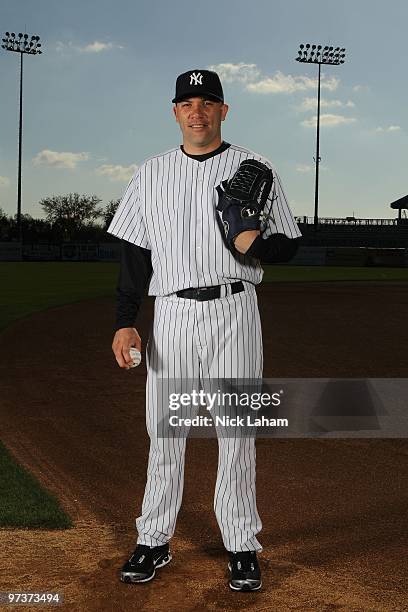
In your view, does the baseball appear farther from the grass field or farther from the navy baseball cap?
the grass field

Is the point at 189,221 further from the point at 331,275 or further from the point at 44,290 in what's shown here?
the point at 331,275

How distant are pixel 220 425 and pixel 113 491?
2.04m

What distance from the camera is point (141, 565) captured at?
154 inches

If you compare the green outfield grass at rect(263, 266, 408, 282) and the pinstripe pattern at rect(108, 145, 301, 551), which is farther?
the green outfield grass at rect(263, 266, 408, 282)

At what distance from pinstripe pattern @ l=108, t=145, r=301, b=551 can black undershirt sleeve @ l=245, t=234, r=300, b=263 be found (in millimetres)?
63

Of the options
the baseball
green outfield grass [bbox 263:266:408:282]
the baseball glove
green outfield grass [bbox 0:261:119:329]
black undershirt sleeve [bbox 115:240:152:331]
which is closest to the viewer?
the baseball glove

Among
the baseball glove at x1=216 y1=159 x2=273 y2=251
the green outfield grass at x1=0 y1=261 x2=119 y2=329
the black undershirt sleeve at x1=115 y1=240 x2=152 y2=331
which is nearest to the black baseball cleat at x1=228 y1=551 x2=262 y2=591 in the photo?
the black undershirt sleeve at x1=115 y1=240 x2=152 y2=331

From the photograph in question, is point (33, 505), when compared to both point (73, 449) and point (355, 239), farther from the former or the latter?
point (355, 239)

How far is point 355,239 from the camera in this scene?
74562 millimetres

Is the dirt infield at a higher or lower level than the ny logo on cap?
lower

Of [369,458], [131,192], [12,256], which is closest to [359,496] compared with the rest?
[369,458]

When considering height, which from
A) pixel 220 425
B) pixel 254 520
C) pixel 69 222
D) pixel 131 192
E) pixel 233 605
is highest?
pixel 69 222

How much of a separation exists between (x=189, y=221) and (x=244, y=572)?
1.61 metres

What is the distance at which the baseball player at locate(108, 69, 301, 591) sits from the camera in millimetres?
3721
